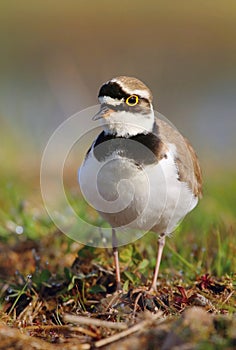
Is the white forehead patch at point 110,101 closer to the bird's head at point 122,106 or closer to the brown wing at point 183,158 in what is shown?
the bird's head at point 122,106

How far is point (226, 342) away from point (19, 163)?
4.74 m

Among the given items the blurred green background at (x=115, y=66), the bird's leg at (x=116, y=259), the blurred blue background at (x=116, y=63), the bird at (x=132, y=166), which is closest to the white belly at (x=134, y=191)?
the bird at (x=132, y=166)

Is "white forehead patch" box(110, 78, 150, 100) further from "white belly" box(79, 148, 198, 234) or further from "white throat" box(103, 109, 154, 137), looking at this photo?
"white belly" box(79, 148, 198, 234)

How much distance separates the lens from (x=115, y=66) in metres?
11.3

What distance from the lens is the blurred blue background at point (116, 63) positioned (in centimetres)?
830

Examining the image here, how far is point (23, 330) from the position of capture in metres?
3.20

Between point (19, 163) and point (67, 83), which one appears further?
point (67, 83)

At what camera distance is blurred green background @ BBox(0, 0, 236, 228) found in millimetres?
7457

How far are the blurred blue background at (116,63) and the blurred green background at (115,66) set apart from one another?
0.06 ft

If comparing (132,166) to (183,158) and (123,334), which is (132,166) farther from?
(123,334)

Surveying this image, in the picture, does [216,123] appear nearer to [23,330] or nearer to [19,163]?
[19,163]

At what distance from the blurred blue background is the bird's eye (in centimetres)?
349

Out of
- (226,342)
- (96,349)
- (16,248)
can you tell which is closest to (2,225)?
(16,248)

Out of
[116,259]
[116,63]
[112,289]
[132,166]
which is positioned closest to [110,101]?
[132,166]
